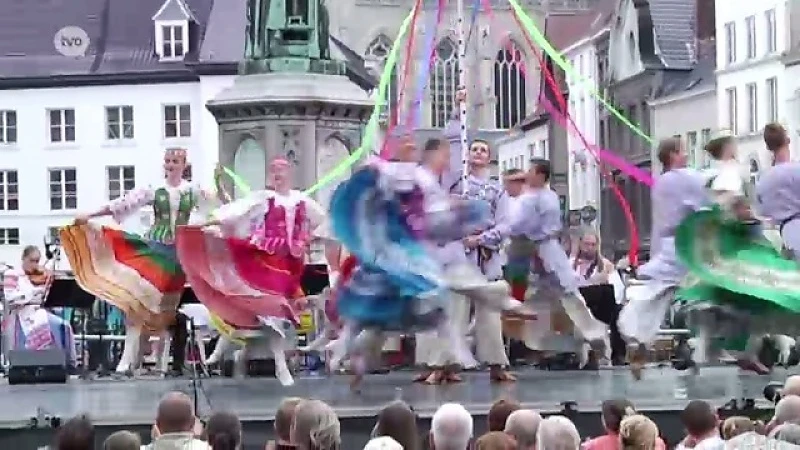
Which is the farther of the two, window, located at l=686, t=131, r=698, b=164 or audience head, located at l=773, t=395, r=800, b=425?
window, located at l=686, t=131, r=698, b=164

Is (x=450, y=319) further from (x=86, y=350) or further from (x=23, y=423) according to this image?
(x=86, y=350)

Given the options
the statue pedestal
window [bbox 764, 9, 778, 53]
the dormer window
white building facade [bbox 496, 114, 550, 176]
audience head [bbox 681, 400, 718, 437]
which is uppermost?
the dormer window

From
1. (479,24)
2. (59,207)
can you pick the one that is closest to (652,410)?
(59,207)

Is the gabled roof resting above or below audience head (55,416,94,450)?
above

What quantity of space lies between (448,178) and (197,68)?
45338mm

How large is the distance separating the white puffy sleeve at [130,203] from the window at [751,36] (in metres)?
43.3

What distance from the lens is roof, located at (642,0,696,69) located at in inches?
2603

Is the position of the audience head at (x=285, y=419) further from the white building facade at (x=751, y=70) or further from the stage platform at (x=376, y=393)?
the white building facade at (x=751, y=70)

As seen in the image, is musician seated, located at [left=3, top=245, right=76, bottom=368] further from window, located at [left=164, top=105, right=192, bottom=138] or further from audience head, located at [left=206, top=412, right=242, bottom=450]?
window, located at [left=164, top=105, right=192, bottom=138]

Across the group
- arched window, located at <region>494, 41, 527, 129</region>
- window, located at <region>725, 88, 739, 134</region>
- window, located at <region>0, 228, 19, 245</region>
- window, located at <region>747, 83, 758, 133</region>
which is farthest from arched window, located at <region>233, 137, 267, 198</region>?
arched window, located at <region>494, 41, 527, 129</region>

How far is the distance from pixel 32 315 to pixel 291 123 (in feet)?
10.4

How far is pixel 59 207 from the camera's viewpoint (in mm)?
64688

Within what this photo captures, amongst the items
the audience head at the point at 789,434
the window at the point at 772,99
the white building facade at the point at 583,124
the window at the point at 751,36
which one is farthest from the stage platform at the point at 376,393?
the white building facade at the point at 583,124

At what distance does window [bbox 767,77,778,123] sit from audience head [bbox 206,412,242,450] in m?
48.2
